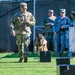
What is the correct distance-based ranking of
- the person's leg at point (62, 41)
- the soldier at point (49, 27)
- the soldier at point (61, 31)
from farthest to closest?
1. the soldier at point (49, 27)
2. the person's leg at point (62, 41)
3. the soldier at point (61, 31)

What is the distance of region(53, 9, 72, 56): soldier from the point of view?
680 inches

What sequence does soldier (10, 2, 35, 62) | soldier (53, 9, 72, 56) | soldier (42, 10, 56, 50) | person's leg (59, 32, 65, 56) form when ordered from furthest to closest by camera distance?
soldier (42, 10, 56, 50), person's leg (59, 32, 65, 56), soldier (53, 9, 72, 56), soldier (10, 2, 35, 62)

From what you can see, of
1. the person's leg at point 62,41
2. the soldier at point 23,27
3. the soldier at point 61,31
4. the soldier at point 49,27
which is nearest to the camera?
the soldier at point 23,27

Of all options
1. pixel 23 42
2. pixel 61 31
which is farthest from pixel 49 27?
pixel 23 42

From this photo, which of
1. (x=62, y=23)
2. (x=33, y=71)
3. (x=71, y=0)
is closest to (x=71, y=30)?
(x=33, y=71)

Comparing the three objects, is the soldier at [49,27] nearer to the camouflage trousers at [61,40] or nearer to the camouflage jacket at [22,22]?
the camouflage trousers at [61,40]

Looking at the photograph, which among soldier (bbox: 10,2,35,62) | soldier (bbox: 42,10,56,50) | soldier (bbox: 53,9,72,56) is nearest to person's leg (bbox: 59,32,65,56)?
soldier (bbox: 53,9,72,56)

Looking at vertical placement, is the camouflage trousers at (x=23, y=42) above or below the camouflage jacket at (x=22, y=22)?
below

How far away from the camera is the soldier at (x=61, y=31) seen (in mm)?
17266

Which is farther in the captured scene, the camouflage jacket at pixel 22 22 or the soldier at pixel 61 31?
the soldier at pixel 61 31

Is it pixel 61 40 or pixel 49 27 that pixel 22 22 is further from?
pixel 49 27

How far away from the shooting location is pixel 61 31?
17797 millimetres

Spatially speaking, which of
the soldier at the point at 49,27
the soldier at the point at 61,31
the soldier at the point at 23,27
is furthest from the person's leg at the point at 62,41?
the soldier at the point at 23,27

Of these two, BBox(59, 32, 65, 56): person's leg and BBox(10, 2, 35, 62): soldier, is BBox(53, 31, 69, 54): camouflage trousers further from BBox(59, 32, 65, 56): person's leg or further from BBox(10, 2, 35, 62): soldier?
BBox(10, 2, 35, 62): soldier
